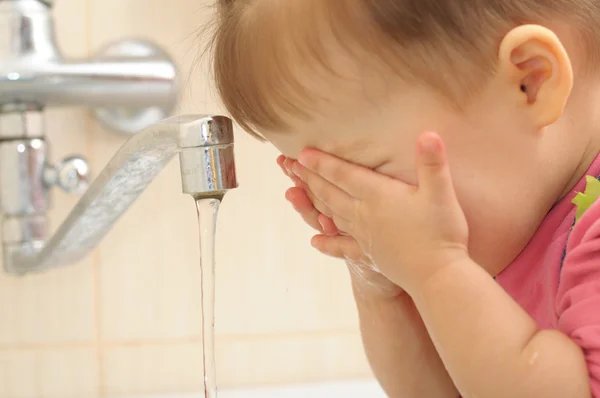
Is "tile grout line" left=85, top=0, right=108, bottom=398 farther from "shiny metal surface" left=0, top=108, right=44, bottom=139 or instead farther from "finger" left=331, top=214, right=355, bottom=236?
"finger" left=331, top=214, right=355, bottom=236

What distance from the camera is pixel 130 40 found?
0.91 meters

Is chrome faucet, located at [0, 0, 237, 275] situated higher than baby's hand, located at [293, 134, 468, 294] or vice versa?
chrome faucet, located at [0, 0, 237, 275]

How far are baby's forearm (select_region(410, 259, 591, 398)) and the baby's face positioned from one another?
47mm

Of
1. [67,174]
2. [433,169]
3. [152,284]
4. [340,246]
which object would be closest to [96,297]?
[152,284]

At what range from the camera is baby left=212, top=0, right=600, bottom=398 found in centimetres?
50

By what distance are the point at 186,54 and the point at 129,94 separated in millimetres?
115

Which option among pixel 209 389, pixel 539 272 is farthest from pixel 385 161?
pixel 209 389

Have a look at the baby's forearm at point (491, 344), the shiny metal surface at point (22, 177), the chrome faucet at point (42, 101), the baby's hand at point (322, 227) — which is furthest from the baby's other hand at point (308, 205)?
the shiny metal surface at point (22, 177)

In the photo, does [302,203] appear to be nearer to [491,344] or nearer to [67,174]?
[491,344]

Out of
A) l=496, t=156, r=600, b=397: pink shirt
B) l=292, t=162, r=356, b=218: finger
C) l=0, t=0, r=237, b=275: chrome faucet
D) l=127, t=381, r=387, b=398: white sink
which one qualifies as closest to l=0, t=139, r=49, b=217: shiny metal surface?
l=0, t=0, r=237, b=275: chrome faucet

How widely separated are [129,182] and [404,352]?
26 cm

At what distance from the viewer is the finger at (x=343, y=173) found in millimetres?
543

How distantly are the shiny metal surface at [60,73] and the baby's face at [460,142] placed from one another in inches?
13.0

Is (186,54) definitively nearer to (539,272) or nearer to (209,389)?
(209,389)
